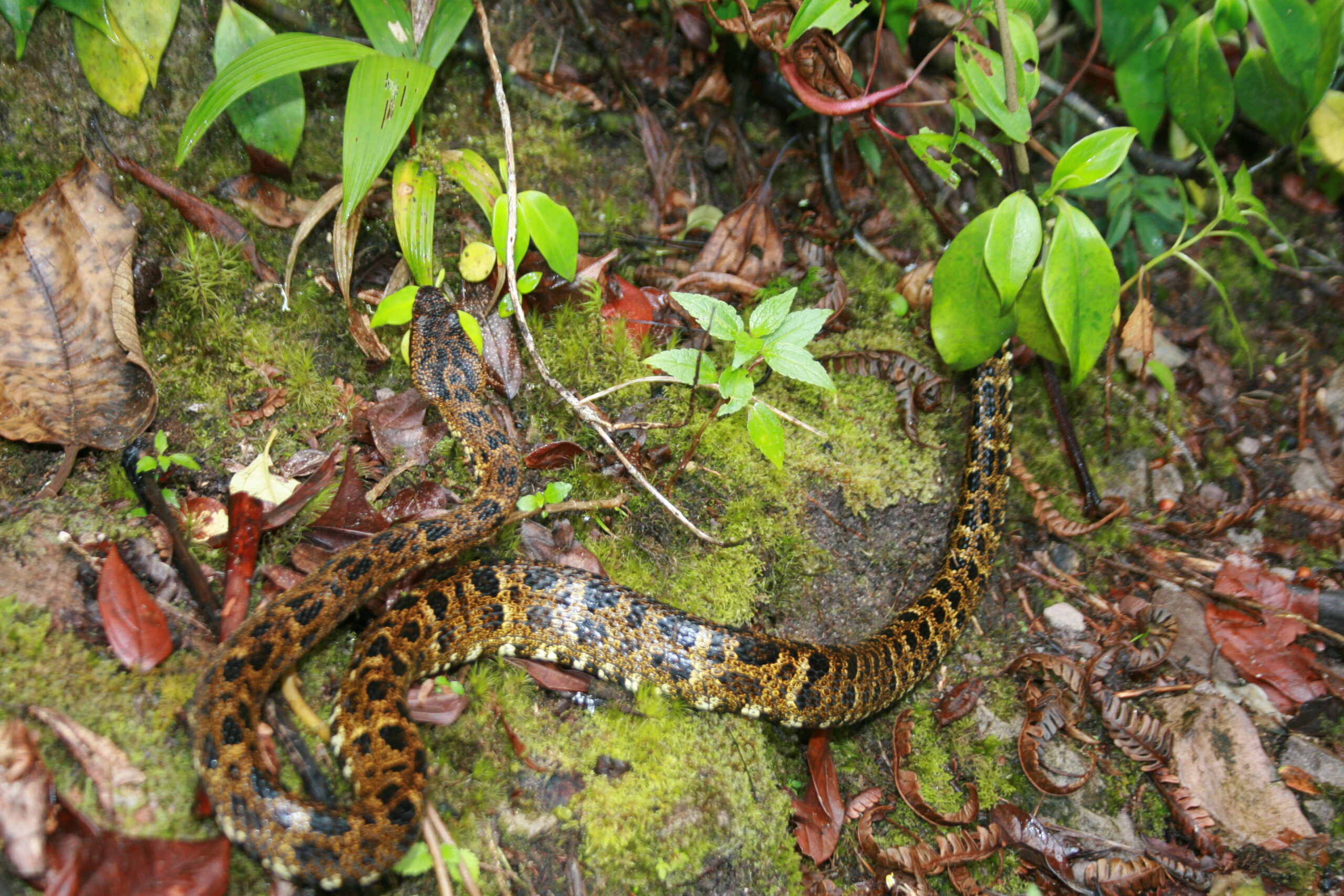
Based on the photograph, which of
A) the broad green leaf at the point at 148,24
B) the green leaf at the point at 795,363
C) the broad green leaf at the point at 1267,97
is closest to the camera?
the green leaf at the point at 795,363

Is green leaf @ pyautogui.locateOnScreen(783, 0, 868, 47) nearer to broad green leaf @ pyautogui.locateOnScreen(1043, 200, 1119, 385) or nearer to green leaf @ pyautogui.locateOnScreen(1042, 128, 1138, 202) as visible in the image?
green leaf @ pyautogui.locateOnScreen(1042, 128, 1138, 202)

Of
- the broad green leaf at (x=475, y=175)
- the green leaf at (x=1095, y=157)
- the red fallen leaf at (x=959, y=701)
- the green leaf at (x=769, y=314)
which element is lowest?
the red fallen leaf at (x=959, y=701)

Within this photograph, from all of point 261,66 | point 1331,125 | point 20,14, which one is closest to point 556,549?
point 261,66

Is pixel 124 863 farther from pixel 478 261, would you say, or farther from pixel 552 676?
pixel 478 261

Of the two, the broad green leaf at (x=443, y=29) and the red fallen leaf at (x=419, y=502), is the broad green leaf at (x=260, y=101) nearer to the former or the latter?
the broad green leaf at (x=443, y=29)

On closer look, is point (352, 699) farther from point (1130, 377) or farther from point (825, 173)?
point (1130, 377)

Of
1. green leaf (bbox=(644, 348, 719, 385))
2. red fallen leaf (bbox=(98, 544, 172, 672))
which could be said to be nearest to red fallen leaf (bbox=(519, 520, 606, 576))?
green leaf (bbox=(644, 348, 719, 385))

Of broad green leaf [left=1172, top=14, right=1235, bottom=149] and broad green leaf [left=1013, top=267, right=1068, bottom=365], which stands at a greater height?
broad green leaf [left=1172, top=14, right=1235, bottom=149]

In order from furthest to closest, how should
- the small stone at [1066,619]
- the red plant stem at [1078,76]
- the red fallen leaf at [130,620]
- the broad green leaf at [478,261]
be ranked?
the red plant stem at [1078,76], the small stone at [1066,619], the broad green leaf at [478,261], the red fallen leaf at [130,620]

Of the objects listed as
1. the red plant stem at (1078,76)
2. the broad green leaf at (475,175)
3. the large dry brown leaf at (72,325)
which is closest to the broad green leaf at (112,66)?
the large dry brown leaf at (72,325)
